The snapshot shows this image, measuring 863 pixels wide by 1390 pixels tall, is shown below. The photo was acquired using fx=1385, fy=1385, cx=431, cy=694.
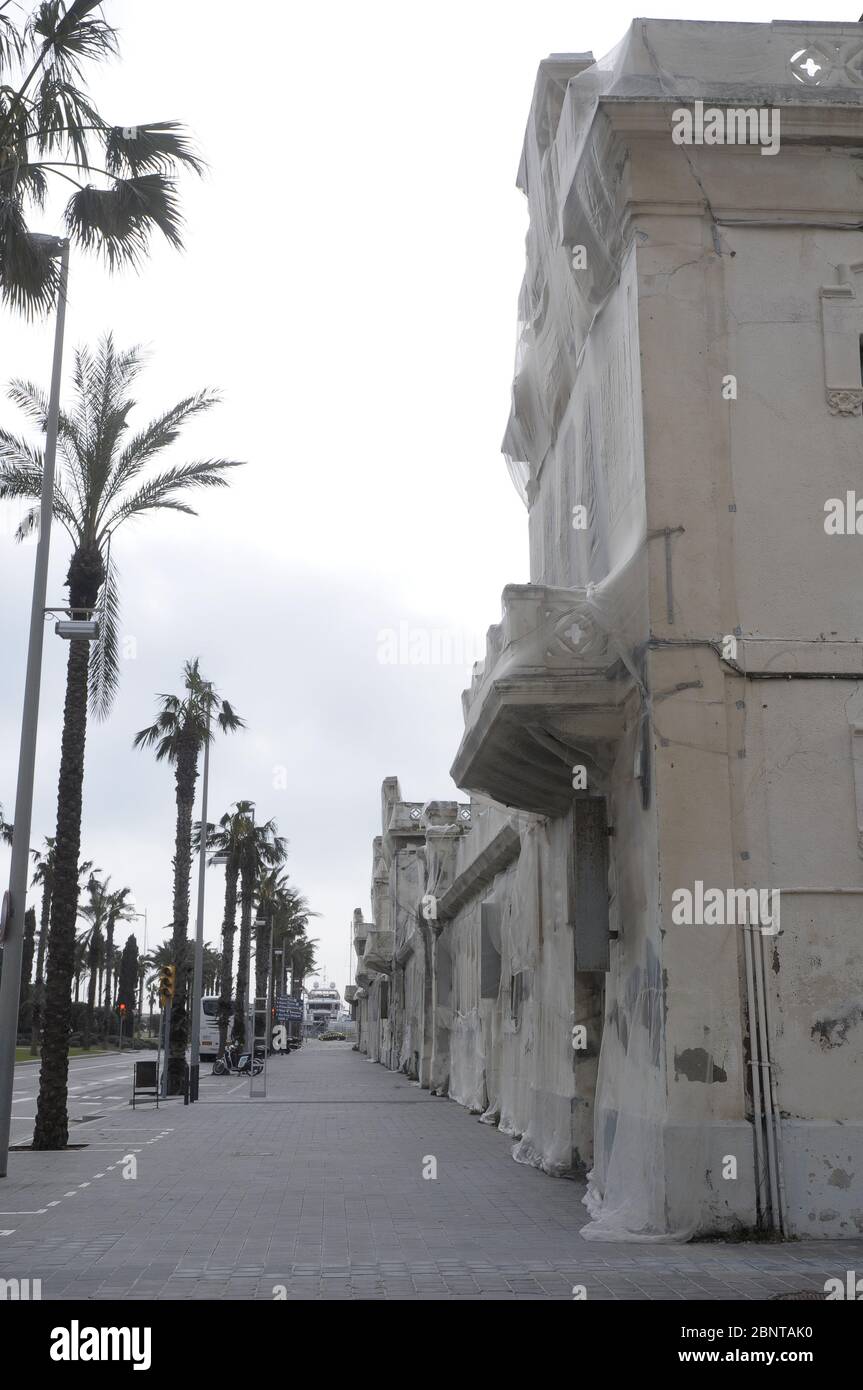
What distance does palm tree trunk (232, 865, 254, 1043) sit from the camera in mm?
54125

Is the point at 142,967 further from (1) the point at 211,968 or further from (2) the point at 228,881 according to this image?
(2) the point at 228,881

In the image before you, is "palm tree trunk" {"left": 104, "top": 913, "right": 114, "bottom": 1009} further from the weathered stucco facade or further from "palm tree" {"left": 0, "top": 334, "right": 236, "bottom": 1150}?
the weathered stucco facade

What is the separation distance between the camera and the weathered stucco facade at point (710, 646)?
10.4 metres

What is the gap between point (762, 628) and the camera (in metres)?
11.3

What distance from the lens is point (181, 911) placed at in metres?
31.3

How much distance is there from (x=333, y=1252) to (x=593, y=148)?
9.16 metres

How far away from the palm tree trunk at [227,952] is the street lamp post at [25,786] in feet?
105

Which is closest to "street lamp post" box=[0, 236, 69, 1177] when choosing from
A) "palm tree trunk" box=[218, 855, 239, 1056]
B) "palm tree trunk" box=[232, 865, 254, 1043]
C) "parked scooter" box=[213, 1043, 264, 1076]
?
"parked scooter" box=[213, 1043, 264, 1076]

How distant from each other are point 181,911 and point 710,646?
22321 millimetres

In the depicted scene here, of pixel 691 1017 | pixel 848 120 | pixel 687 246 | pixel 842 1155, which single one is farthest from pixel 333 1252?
pixel 848 120

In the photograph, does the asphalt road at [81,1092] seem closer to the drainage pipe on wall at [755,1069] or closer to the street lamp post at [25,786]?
the street lamp post at [25,786]

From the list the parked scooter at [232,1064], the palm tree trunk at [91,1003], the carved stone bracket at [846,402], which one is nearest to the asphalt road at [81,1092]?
the parked scooter at [232,1064]
